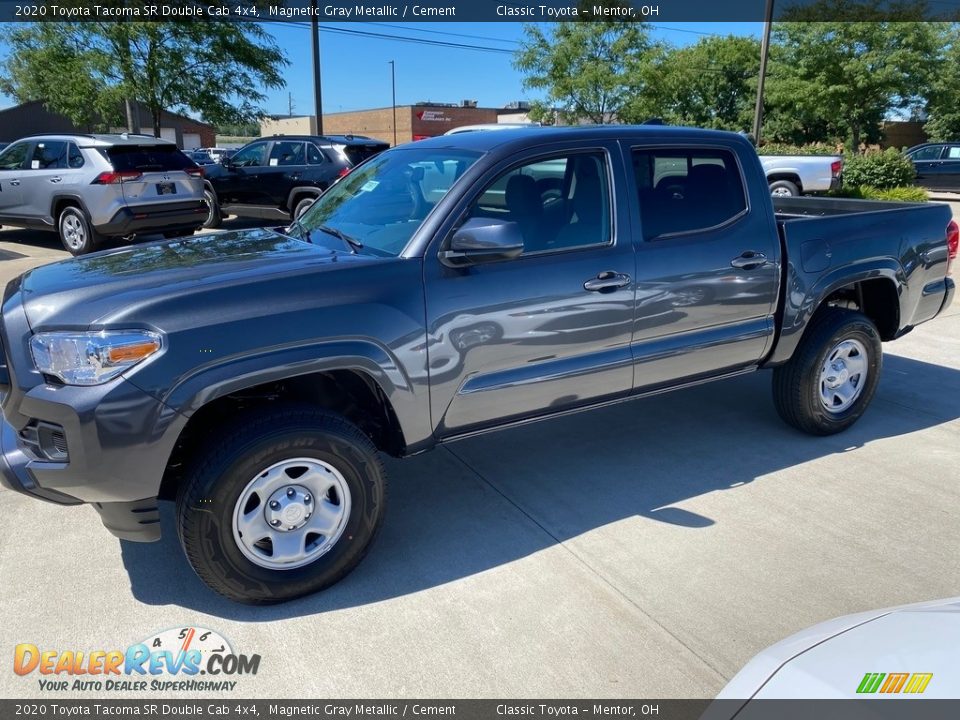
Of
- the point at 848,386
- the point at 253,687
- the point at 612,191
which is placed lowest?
the point at 253,687

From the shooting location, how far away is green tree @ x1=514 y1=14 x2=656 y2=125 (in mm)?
27125

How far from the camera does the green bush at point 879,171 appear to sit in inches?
776

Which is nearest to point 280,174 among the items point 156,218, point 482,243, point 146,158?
point 146,158

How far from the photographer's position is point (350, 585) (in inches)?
131

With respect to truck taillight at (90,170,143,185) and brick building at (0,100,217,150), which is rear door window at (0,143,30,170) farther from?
brick building at (0,100,217,150)

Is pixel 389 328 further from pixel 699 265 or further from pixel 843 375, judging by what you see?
pixel 843 375

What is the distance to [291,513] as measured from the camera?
10.1 ft

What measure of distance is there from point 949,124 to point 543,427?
3917 cm

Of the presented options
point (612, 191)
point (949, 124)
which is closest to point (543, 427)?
point (612, 191)

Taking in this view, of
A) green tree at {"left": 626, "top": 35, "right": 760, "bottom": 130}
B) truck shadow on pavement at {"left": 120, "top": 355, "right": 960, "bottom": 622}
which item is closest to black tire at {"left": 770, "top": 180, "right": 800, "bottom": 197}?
truck shadow on pavement at {"left": 120, "top": 355, "right": 960, "bottom": 622}

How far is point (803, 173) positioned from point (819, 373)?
13.5 meters

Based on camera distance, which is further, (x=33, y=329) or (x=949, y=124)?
(x=949, y=124)

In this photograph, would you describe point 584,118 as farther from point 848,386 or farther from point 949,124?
point 848,386

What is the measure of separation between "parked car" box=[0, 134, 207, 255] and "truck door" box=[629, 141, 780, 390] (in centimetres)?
868
